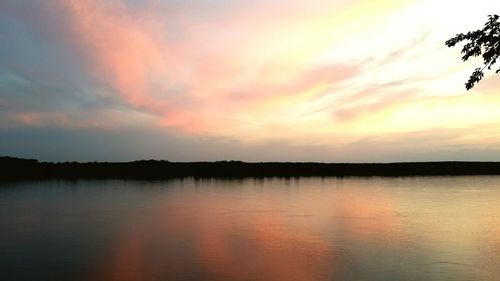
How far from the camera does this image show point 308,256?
21.7 m

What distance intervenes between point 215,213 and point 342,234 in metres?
16.0

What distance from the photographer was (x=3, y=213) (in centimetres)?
4072

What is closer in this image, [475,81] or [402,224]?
[475,81]

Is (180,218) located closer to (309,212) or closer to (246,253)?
(309,212)

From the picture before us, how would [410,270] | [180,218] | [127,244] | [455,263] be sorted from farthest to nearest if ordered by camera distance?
[180,218] < [127,244] < [455,263] < [410,270]

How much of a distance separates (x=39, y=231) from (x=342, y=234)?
19682mm

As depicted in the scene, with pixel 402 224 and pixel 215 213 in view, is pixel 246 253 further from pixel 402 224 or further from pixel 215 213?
pixel 215 213

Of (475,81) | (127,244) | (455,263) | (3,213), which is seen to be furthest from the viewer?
(3,213)

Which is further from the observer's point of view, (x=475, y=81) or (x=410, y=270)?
(x=410, y=270)

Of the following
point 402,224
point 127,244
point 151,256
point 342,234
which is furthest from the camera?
point 402,224

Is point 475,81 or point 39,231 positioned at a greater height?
point 475,81

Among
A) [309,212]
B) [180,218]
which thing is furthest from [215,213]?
[309,212]

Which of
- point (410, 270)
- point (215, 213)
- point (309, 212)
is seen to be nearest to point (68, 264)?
point (410, 270)

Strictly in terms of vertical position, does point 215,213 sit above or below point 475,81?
below
